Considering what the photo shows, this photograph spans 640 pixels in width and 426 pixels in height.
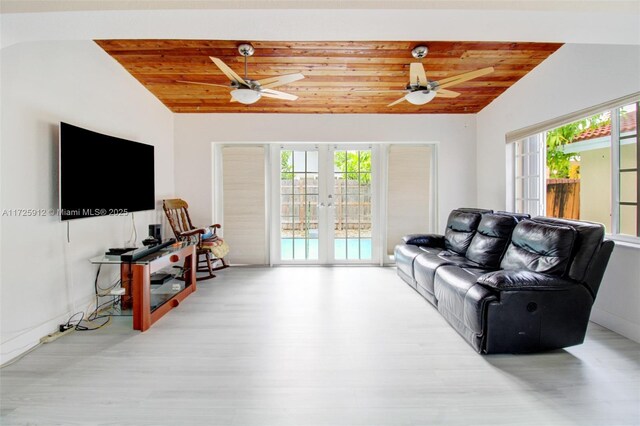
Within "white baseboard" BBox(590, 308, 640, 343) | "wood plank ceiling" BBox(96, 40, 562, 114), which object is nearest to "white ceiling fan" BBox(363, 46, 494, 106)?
"wood plank ceiling" BBox(96, 40, 562, 114)

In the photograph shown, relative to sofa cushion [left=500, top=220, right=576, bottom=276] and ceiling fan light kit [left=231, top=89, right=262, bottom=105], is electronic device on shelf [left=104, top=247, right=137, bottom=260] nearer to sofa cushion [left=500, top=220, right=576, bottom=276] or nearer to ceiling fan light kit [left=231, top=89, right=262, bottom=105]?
ceiling fan light kit [left=231, top=89, right=262, bottom=105]

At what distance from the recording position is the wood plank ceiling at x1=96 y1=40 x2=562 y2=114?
9.37 feet

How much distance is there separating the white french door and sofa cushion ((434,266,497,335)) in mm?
2055

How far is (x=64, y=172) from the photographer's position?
7.48 ft

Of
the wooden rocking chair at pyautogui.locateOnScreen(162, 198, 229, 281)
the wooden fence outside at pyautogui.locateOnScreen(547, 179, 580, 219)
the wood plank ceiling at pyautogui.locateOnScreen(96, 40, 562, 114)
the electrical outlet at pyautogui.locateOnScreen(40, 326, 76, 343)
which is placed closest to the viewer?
the electrical outlet at pyautogui.locateOnScreen(40, 326, 76, 343)

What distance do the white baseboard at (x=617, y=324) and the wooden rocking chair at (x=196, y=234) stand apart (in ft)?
13.4

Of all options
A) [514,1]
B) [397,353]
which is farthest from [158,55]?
[397,353]

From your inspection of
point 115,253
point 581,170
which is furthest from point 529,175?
point 115,253

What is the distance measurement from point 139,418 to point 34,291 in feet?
4.94

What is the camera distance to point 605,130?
2723 mm

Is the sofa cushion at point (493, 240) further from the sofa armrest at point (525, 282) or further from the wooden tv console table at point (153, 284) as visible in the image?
the wooden tv console table at point (153, 284)

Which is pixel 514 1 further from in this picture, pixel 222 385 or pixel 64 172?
pixel 64 172

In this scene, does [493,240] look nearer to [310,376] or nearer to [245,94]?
[310,376]

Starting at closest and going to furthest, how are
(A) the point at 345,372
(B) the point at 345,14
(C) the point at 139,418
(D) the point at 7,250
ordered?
1. (C) the point at 139,418
2. (B) the point at 345,14
3. (A) the point at 345,372
4. (D) the point at 7,250
